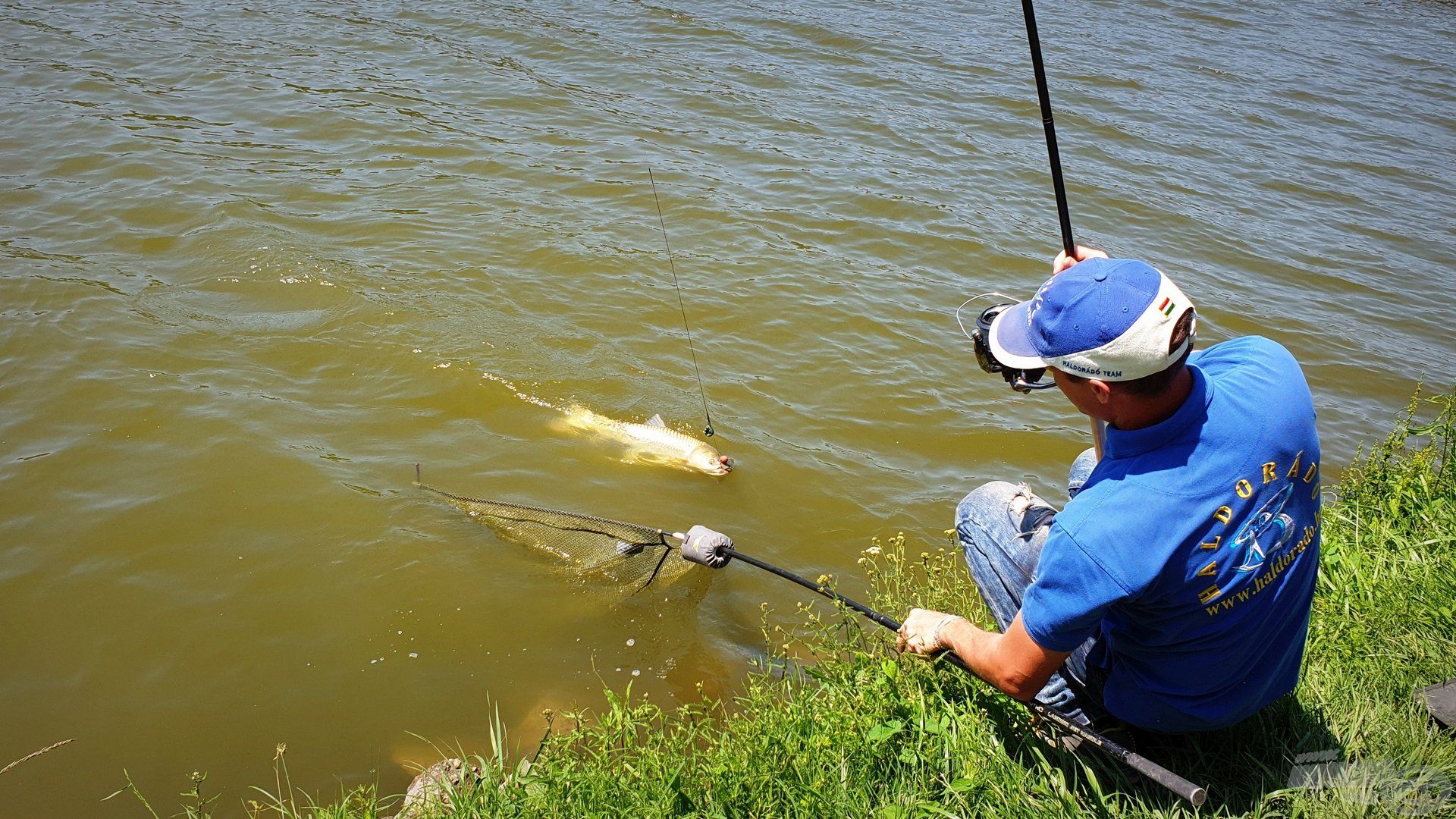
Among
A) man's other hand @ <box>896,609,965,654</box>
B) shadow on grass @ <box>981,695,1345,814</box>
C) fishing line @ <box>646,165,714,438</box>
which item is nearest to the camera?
shadow on grass @ <box>981,695,1345,814</box>

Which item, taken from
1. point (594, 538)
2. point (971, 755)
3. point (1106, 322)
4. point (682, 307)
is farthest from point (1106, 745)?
point (682, 307)

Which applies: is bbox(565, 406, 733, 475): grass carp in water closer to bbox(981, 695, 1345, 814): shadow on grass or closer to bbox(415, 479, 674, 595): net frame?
bbox(415, 479, 674, 595): net frame

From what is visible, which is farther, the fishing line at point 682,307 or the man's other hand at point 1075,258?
the fishing line at point 682,307

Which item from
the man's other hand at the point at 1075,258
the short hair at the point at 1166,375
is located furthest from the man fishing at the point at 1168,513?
the man's other hand at the point at 1075,258

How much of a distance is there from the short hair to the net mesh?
2.53 metres

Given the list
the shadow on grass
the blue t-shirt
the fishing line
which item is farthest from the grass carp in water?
the blue t-shirt

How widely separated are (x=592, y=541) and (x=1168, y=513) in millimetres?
3099

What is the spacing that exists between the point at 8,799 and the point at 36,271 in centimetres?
510

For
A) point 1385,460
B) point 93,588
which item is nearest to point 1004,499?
point 1385,460

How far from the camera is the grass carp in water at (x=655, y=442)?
6051 millimetres

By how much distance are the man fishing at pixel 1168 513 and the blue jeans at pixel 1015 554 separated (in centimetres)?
29

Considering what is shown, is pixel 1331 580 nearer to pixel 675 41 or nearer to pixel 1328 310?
pixel 1328 310

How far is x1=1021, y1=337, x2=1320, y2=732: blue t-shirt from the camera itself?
2355 millimetres

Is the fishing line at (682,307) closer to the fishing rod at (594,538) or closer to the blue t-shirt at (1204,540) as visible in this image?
the fishing rod at (594,538)
